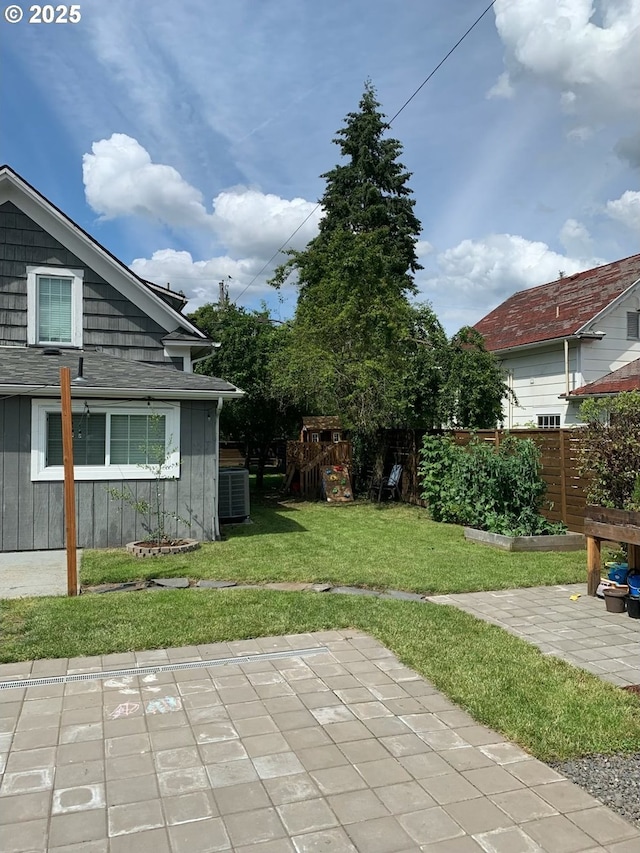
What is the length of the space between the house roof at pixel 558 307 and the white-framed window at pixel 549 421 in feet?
6.32

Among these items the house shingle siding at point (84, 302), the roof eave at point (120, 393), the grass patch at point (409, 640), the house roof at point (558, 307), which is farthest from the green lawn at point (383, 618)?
the house roof at point (558, 307)

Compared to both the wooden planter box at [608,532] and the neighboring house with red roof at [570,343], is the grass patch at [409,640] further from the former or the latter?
the neighboring house with red roof at [570,343]

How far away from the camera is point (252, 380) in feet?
60.0

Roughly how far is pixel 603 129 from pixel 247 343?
11.6 meters

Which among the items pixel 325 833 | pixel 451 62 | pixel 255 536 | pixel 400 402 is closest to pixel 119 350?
pixel 255 536

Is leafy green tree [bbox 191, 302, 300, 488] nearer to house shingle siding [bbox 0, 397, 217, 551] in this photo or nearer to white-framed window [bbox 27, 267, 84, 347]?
white-framed window [bbox 27, 267, 84, 347]

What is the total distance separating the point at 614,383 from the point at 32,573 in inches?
471

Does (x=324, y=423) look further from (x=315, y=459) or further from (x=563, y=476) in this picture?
(x=563, y=476)

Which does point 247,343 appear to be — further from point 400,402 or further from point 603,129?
point 603,129

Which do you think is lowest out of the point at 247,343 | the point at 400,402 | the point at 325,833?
the point at 325,833

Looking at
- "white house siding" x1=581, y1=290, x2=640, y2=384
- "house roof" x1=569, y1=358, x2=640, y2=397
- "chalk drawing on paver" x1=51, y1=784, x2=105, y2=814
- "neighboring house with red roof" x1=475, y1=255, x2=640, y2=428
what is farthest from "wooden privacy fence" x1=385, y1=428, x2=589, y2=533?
"chalk drawing on paver" x1=51, y1=784, x2=105, y2=814

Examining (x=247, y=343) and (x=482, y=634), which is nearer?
(x=482, y=634)

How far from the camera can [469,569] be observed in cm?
779

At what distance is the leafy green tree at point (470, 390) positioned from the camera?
13.9m
